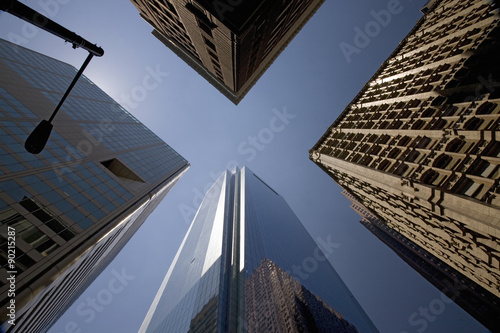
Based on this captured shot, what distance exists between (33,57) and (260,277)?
6844cm

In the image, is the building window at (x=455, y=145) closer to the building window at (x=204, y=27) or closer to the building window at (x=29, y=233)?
the building window at (x=204, y=27)

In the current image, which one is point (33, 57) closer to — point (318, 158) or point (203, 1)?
point (203, 1)

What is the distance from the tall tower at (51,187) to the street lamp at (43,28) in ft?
62.4

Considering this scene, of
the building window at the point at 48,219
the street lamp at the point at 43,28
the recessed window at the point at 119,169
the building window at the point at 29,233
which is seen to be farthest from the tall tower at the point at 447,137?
the recessed window at the point at 119,169

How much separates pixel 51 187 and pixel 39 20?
2754 centimetres

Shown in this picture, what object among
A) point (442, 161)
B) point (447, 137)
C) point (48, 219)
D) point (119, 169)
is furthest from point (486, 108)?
point (119, 169)

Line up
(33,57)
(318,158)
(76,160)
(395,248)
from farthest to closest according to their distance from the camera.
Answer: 1. (395,248)
2. (33,57)
3. (318,158)
4. (76,160)

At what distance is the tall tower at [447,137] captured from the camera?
16266mm

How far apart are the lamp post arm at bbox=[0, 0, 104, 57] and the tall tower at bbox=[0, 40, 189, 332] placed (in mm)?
20661

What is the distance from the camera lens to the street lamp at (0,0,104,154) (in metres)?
3.84

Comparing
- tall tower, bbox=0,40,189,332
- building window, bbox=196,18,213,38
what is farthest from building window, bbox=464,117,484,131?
tall tower, bbox=0,40,189,332

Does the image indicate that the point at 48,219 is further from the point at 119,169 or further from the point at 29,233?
the point at 119,169

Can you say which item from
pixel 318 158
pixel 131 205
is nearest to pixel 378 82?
pixel 318 158

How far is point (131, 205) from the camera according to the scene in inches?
1403
